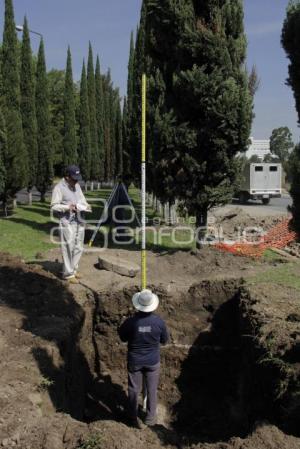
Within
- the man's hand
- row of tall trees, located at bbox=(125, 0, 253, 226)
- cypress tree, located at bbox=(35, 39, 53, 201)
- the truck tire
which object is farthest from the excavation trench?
the truck tire

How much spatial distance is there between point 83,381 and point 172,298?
2171 mm

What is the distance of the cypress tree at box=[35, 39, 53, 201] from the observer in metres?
24.0

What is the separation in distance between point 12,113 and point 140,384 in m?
16.4

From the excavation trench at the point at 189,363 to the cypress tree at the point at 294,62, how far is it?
7.95 ft

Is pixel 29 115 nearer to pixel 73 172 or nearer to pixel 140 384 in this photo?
pixel 73 172

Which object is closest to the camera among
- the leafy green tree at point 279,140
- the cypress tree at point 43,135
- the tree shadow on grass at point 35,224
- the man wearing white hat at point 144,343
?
the man wearing white hat at point 144,343

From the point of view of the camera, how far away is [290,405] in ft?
15.8

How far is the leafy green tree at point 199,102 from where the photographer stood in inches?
445

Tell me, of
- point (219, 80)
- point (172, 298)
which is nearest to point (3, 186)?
point (219, 80)

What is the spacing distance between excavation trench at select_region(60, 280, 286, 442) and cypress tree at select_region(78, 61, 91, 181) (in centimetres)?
2713

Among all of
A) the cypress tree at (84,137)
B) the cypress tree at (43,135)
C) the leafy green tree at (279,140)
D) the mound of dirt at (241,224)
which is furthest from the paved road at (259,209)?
the leafy green tree at (279,140)

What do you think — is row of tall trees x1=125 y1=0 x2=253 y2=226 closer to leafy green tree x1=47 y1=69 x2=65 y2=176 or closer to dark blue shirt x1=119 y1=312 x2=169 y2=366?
dark blue shirt x1=119 y1=312 x2=169 y2=366

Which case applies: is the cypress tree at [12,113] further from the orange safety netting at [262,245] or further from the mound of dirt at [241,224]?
the orange safety netting at [262,245]

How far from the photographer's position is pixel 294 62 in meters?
5.06
